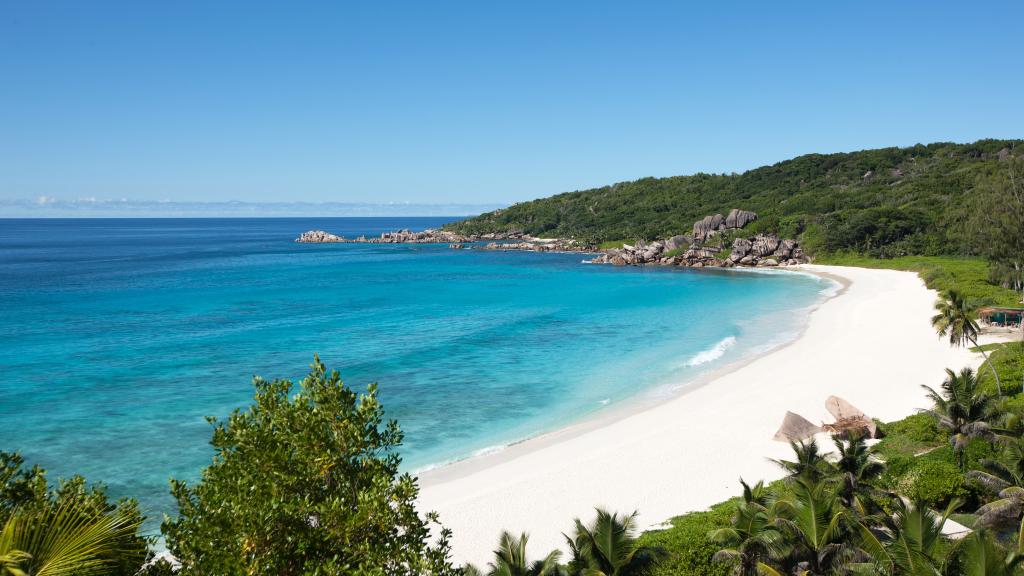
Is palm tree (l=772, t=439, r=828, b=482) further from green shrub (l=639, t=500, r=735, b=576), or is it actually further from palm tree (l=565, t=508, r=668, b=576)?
palm tree (l=565, t=508, r=668, b=576)

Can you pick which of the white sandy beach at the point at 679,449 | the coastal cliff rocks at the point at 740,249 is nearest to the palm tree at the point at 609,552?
the white sandy beach at the point at 679,449

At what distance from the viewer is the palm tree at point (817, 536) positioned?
591 inches

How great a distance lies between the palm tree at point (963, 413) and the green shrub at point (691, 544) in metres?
9.87

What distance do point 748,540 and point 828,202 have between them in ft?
419

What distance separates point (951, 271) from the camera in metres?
75.4

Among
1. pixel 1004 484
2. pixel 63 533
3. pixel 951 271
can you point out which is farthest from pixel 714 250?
pixel 63 533

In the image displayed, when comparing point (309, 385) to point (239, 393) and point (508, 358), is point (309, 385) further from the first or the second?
point (508, 358)

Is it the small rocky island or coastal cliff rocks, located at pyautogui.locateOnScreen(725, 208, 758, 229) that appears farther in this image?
coastal cliff rocks, located at pyautogui.locateOnScreen(725, 208, 758, 229)

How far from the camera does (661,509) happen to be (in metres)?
22.3

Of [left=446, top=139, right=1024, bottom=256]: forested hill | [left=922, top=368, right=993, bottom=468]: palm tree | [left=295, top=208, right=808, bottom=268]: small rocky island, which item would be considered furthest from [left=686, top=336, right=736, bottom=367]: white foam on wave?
[left=295, top=208, right=808, bottom=268]: small rocky island

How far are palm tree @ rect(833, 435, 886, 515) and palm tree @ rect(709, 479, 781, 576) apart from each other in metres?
2.95

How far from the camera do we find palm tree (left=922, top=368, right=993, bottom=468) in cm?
A: 2272

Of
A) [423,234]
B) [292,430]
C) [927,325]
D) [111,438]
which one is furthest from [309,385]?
[423,234]

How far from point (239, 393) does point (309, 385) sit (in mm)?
30482
